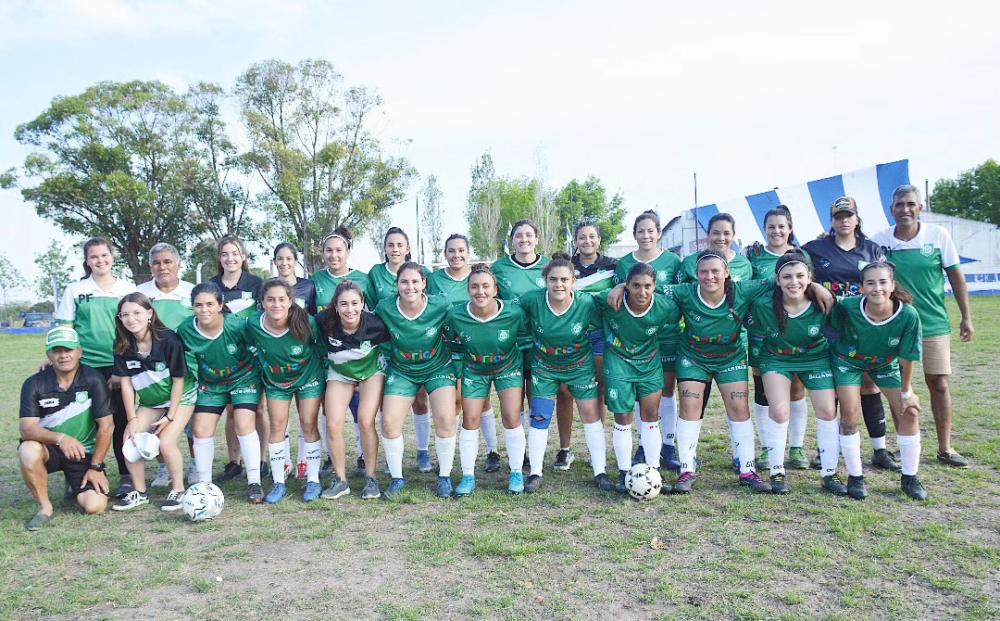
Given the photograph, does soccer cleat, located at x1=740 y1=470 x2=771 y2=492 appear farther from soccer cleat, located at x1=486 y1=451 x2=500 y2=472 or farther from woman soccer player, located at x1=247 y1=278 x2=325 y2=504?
woman soccer player, located at x1=247 y1=278 x2=325 y2=504

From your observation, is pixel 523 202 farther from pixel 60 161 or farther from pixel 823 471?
pixel 823 471

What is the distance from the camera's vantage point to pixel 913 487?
4.30 metres

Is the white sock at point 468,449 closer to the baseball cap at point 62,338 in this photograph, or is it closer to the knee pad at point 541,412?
the knee pad at point 541,412

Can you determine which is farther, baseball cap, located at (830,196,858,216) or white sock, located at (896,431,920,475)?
baseball cap, located at (830,196,858,216)

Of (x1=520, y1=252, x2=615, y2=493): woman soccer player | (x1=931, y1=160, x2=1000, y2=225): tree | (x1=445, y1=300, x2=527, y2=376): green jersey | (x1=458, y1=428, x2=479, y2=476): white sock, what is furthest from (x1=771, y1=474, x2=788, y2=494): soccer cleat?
(x1=931, y1=160, x2=1000, y2=225): tree

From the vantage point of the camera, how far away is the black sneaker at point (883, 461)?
492cm

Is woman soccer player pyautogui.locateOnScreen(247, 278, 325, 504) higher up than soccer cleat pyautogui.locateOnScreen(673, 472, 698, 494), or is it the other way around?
woman soccer player pyautogui.locateOnScreen(247, 278, 325, 504)

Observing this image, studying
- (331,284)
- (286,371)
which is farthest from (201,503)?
(331,284)

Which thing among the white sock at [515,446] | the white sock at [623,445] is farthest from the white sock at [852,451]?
the white sock at [515,446]

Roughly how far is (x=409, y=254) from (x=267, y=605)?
3.16m

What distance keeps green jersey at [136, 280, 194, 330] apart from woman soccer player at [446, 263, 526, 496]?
7.01ft

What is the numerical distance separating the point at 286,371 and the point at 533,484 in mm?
1960

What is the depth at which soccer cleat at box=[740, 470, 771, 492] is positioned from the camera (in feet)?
14.9

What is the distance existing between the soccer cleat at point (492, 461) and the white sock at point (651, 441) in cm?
127
